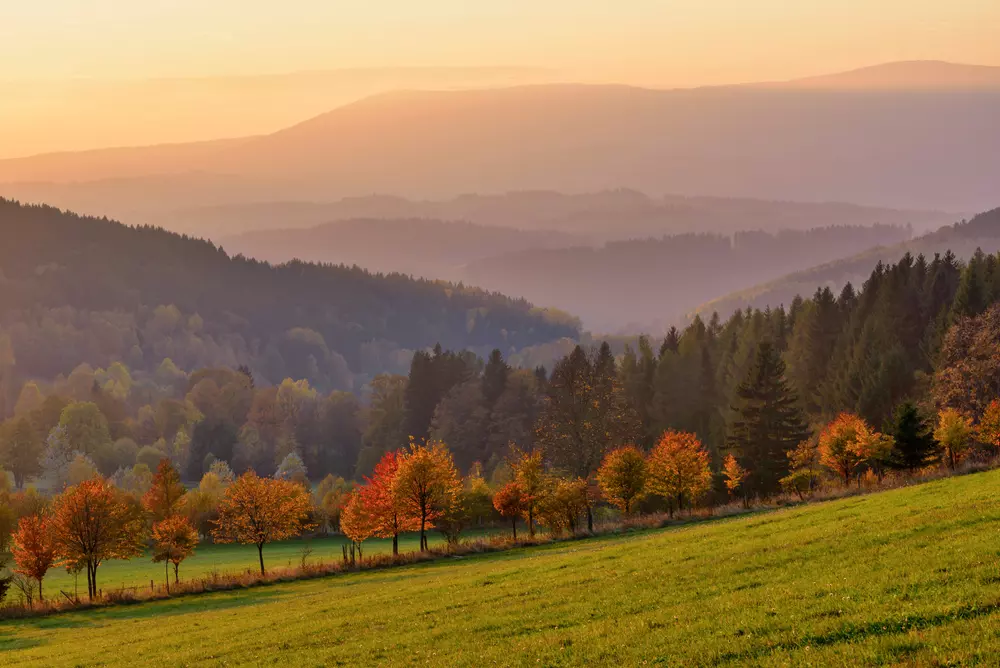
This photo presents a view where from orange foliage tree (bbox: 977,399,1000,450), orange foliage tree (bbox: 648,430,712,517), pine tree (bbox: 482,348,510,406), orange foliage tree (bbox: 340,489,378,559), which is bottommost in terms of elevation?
orange foliage tree (bbox: 340,489,378,559)

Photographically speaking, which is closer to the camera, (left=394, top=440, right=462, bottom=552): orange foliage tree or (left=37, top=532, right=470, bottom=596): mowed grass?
(left=394, top=440, right=462, bottom=552): orange foliage tree

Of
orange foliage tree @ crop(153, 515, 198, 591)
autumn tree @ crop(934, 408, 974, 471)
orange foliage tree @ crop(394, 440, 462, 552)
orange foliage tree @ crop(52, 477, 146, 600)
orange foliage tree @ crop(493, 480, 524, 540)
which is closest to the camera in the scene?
orange foliage tree @ crop(52, 477, 146, 600)

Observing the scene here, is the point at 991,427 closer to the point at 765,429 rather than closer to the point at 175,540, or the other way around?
the point at 765,429

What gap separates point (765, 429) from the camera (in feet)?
324

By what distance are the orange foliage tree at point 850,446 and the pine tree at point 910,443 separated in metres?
4.68

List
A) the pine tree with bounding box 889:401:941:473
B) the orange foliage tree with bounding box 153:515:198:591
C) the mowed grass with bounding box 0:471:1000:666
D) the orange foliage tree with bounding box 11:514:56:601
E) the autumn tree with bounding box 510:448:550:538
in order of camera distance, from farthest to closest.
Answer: the autumn tree with bounding box 510:448:550:538, the orange foliage tree with bounding box 153:515:198:591, the pine tree with bounding box 889:401:941:473, the orange foliage tree with bounding box 11:514:56:601, the mowed grass with bounding box 0:471:1000:666

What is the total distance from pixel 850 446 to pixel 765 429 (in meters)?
21.5

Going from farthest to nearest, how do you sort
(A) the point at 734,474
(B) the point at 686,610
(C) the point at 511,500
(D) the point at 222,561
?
1. (D) the point at 222,561
2. (A) the point at 734,474
3. (C) the point at 511,500
4. (B) the point at 686,610

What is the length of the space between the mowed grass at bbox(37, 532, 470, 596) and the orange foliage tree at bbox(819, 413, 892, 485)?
37815mm

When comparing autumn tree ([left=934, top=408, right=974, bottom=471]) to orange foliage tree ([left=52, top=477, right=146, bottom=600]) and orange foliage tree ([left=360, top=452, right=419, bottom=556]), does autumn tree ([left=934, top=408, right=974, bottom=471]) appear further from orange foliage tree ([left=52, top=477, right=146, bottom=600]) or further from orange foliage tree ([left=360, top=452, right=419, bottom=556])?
orange foliage tree ([left=52, top=477, right=146, bottom=600])

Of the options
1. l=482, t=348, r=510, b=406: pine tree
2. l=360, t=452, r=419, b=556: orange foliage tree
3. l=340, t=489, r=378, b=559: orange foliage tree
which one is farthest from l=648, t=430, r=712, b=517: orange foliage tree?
l=482, t=348, r=510, b=406: pine tree

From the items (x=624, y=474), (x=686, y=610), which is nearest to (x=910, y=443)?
(x=624, y=474)

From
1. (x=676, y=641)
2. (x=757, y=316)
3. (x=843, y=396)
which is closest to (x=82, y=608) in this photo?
(x=676, y=641)

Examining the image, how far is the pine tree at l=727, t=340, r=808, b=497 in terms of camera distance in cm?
9556
